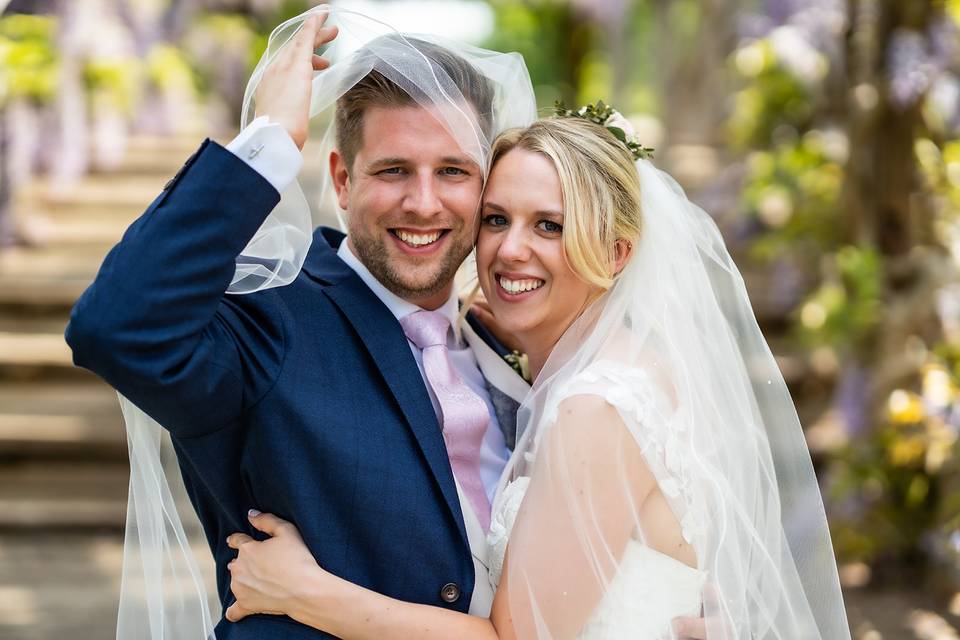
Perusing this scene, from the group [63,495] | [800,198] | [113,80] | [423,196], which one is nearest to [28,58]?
[113,80]

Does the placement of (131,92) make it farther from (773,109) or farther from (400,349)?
(400,349)

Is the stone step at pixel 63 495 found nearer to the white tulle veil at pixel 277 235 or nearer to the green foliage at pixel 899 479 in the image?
the white tulle veil at pixel 277 235

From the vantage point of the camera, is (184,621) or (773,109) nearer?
(184,621)

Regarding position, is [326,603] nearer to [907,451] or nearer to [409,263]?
[409,263]

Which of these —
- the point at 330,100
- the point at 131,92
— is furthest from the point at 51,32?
the point at 330,100

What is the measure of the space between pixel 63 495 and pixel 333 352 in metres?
4.55

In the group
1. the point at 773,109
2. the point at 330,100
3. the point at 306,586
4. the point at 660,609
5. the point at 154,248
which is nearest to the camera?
the point at 154,248

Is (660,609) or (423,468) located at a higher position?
(423,468)

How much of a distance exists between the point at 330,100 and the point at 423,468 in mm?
834

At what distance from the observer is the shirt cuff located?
1.88m

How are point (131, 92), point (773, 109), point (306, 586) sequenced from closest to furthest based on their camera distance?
point (306, 586) → point (773, 109) → point (131, 92)

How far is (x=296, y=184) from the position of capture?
2.13 meters

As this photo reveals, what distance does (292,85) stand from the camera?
2.03 metres

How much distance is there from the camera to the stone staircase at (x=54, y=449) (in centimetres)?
499
